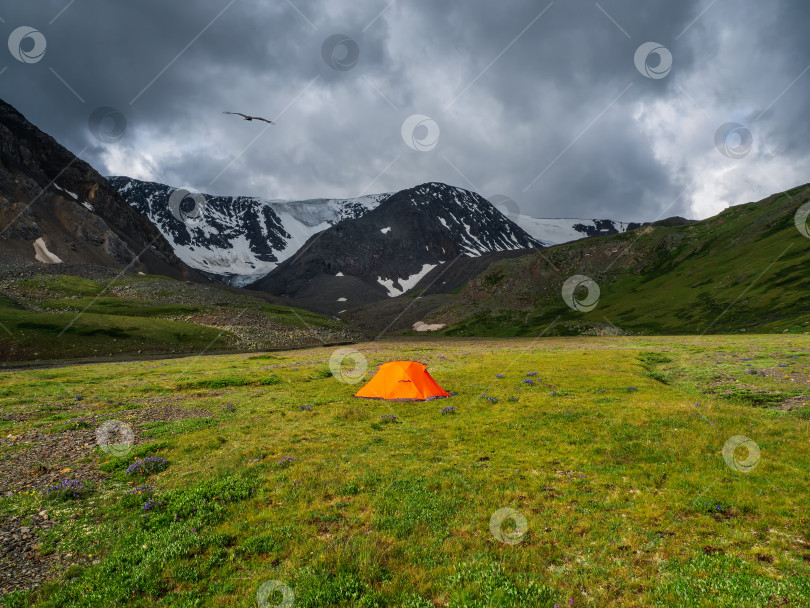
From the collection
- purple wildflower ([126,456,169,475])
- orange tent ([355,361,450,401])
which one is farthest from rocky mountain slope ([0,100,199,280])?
purple wildflower ([126,456,169,475])

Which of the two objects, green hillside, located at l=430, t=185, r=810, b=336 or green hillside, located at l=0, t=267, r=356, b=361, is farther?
green hillside, located at l=430, t=185, r=810, b=336

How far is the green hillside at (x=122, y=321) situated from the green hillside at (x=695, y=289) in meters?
82.9

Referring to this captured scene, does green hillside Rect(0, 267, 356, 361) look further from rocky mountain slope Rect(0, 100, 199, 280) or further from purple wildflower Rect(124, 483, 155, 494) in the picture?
purple wildflower Rect(124, 483, 155, 494)

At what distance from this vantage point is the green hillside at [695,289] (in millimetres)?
112312

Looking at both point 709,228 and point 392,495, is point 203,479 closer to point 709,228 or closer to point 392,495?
point 392,495

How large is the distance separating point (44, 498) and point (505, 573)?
566 inches

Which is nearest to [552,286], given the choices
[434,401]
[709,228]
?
[709,228]

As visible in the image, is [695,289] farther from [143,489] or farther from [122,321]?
[122,321]

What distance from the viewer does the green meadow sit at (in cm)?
848

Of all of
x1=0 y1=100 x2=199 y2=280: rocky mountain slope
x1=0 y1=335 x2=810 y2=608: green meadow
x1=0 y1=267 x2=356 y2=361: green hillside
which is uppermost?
x1=0 y1=100 x2=199 y2=280: rocky mountain slope

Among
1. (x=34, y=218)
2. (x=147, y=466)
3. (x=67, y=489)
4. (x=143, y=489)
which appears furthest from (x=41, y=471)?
(x=34, y=218)

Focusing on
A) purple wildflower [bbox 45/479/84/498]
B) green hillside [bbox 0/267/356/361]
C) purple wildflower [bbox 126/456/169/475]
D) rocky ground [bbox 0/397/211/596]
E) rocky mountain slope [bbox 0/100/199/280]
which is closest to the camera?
rocky ground [bbox 0/397/211/596]

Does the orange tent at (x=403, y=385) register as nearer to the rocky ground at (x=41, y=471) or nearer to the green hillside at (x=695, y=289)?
the rocky ground at (x=41, y=471)

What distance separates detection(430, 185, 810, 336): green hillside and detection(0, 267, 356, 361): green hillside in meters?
82.9
